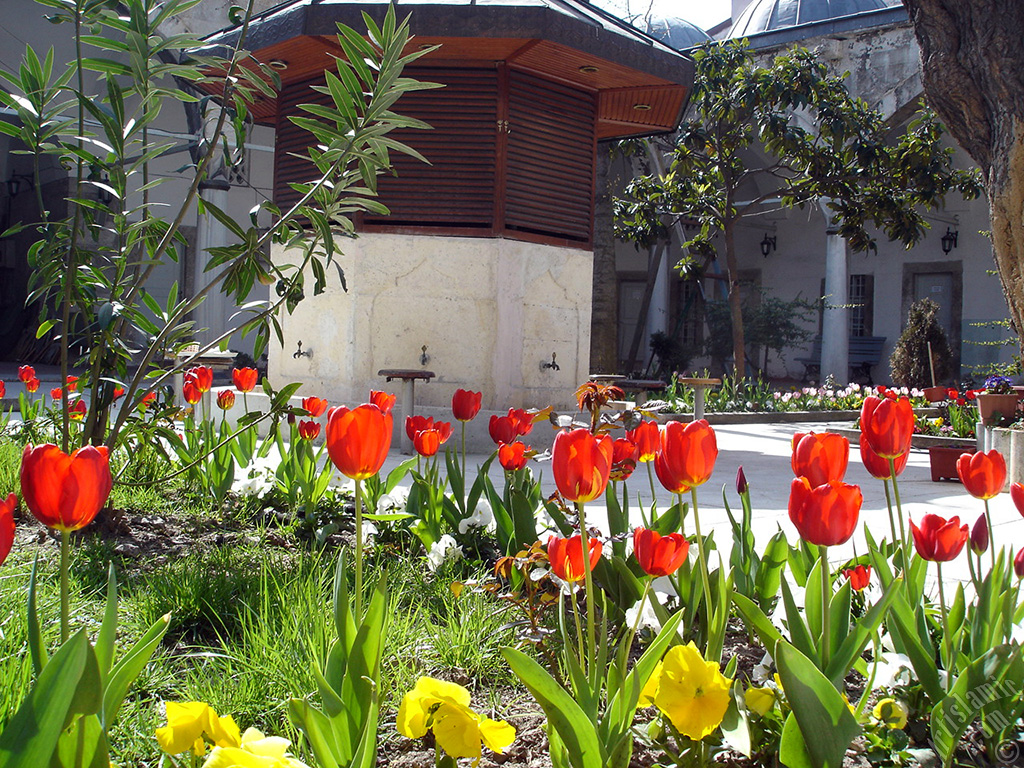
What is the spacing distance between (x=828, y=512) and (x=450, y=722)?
1.94 ft

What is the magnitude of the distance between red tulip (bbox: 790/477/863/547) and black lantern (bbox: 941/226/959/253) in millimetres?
19332

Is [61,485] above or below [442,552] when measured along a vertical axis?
above

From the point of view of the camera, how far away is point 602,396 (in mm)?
2539

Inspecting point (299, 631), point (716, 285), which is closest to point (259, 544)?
point (299, 631)

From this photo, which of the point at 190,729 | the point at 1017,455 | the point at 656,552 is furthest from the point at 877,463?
the point at 1017,455

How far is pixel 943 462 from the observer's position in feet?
19.3

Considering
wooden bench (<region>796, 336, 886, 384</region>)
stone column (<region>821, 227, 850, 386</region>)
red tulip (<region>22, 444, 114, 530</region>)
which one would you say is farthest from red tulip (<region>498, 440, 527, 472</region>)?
wooden bench (<region>796, 336, 886, 384</region>)

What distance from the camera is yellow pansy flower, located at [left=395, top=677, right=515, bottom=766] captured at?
109 centimetres

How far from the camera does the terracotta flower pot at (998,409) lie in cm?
588

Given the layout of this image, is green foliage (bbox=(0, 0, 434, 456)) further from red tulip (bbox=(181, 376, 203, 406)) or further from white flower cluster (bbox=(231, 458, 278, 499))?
white flower cluster (bbox=(231, 458, 278, 499))

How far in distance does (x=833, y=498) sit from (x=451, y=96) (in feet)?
21.3

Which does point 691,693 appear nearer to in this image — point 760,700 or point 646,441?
point 760,700

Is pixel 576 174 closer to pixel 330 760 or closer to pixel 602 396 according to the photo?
pixel 602 396

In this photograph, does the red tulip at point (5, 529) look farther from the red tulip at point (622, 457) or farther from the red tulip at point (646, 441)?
the red tulip at point (646, 441)
